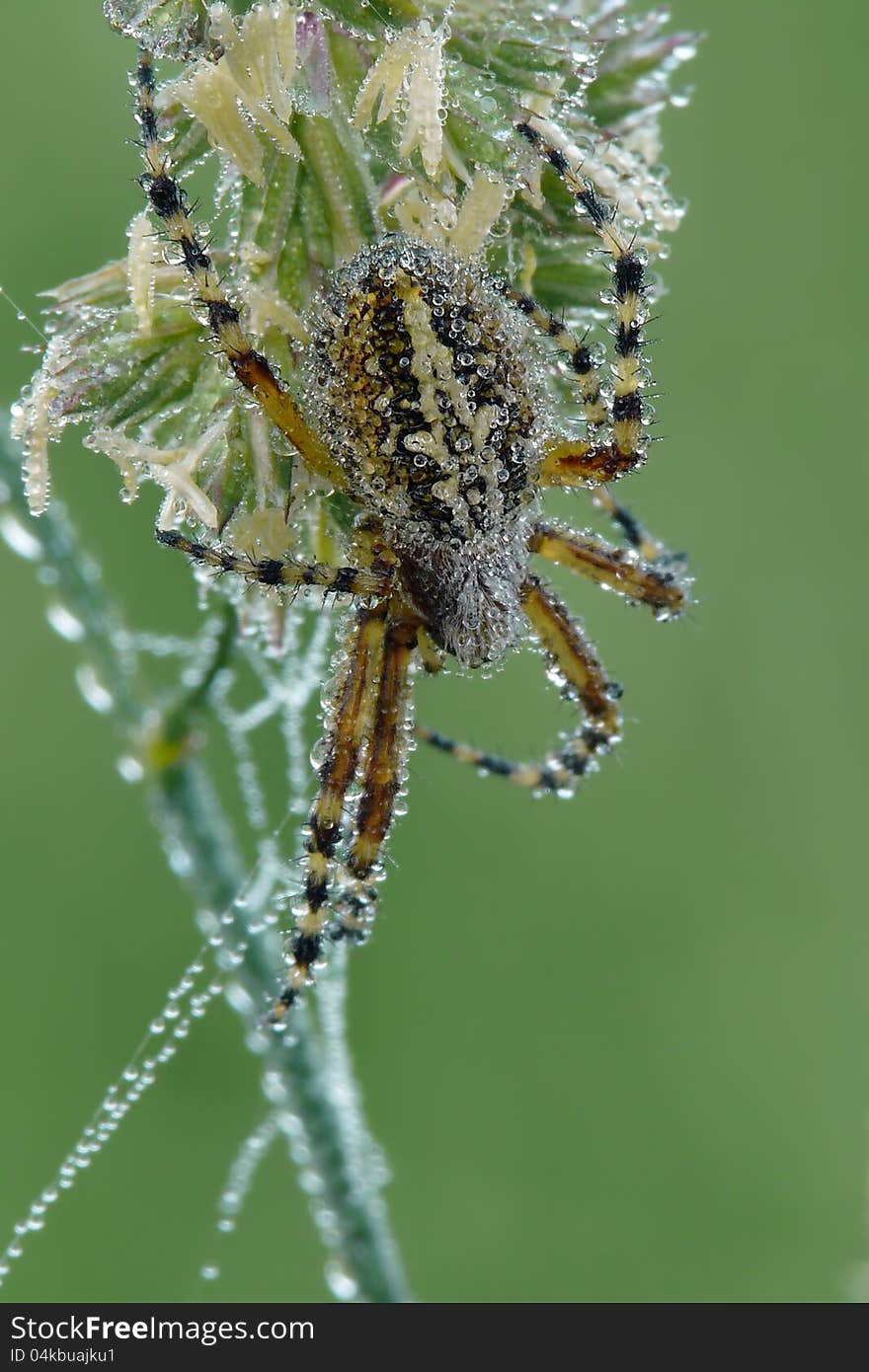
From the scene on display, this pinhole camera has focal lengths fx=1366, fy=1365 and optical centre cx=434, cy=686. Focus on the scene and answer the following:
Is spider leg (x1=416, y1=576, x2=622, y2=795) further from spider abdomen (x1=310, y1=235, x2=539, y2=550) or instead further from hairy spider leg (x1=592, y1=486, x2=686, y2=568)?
spider abdomen (x1=310, y1=235, x2=539, y2=550)

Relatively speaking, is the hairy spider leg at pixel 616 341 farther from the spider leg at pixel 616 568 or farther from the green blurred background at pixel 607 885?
the green blurred background at pixel 607 885

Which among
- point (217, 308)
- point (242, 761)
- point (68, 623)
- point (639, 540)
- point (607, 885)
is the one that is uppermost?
point (607, 885)

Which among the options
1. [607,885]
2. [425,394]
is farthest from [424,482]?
[607,885]

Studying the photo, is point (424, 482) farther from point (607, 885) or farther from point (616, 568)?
point (607, 885)

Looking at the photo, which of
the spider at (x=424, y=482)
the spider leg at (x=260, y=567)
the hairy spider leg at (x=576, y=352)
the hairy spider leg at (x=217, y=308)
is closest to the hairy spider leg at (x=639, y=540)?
the spider at (x=424, y=482)

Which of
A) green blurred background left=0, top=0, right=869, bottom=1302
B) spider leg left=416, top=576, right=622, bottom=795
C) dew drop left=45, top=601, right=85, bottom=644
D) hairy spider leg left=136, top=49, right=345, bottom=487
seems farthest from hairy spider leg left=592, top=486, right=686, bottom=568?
green blurred background left=0, top=0, right=869, bottom=1302
